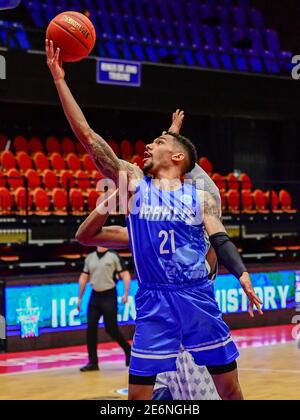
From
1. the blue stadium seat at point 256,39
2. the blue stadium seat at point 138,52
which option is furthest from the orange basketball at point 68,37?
the blue stadium seat at point 256,39

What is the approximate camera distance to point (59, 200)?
58.0ft

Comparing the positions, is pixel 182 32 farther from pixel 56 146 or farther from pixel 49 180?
pixel 49 180

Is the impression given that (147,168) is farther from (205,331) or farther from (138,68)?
(138,68)

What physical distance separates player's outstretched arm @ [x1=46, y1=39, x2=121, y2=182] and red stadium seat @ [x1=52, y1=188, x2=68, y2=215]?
11565 millimetres

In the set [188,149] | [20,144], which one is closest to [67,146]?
[20,144]

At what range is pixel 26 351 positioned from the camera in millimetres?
14562

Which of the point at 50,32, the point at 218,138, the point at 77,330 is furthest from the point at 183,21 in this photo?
the point at 50,32

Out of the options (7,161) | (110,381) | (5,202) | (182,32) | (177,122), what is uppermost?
(182,32)

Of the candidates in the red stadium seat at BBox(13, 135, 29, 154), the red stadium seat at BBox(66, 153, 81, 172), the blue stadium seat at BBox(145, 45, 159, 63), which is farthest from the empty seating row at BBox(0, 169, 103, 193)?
the blue stadium seat at BBox(145, 45, 159, 63)

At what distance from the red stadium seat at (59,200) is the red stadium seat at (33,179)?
0.65m

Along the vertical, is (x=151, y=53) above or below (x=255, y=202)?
above

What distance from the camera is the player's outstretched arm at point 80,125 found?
5.86 m

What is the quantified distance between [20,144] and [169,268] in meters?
15.1

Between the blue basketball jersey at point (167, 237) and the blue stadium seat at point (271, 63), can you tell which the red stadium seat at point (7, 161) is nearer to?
the blue stadium seat at point (271, 63)
